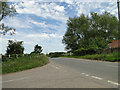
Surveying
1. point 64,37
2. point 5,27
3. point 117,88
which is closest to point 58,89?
point 117,88

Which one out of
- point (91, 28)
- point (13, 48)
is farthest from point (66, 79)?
point (13, 48)

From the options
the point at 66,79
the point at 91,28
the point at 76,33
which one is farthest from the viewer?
the point at 76,33

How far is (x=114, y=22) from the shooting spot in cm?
4688

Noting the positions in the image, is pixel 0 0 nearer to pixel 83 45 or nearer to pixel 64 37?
pixel 83 45

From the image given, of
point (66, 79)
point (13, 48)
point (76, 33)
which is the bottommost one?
point (66, 79)

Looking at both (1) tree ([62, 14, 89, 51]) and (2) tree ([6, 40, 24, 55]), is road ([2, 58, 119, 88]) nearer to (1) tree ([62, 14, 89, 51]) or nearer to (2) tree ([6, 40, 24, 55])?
(1) tree ([62, 14, 89, 51])

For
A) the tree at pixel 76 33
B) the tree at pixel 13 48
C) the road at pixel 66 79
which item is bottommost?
the road at pixel 66 79

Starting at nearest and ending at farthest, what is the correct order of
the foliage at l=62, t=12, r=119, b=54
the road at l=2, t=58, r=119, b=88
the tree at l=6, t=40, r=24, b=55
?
the road at l=2, t=58, r=119, b=88 → the foliage at l=62, t=12, r=119, b=54 → the tree at l=6, t=40, r=24, b=55

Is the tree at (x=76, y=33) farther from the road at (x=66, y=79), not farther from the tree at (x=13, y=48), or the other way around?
the road at (x=66, y=79)

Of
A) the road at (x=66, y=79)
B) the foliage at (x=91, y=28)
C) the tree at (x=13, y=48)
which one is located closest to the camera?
the road at (x=66, y=79)

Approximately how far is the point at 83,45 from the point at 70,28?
10754 millimetres

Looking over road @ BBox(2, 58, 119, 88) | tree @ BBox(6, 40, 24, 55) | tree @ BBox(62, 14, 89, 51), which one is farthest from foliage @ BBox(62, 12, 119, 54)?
road @ BBox(2, 58, 119, 88)

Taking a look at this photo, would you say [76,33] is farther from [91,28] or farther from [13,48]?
[13,48]

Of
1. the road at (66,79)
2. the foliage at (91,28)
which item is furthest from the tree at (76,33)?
the road at (66,79)
